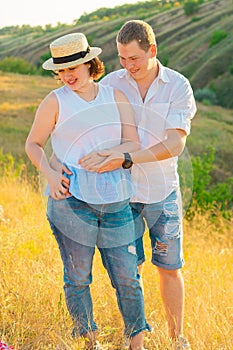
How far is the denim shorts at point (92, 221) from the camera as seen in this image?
3127 millimetres

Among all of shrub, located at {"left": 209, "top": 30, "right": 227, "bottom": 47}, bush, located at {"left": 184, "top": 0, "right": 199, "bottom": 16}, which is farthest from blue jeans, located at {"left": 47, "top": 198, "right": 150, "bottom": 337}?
bush, located at {"left": 184, "top": 0, "right": 199, "bottom": 16}

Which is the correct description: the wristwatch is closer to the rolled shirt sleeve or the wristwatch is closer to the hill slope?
the rolled shirt sleeve

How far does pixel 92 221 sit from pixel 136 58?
930 mm

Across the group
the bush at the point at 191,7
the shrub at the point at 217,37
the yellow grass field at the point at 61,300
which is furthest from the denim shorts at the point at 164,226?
the bush at the point at 191,7

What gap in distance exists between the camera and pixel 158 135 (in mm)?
3484

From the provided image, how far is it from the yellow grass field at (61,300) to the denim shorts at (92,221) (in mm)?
237

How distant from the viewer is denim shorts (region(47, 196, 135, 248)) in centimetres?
313

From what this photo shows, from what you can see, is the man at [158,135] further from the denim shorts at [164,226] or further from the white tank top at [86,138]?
the white tank top at [86,138]

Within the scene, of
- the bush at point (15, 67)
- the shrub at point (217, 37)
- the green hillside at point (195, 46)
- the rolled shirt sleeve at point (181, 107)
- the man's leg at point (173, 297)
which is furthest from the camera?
the bush at point (15, 67)

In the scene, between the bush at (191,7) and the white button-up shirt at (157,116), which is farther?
the bush at (191,7)

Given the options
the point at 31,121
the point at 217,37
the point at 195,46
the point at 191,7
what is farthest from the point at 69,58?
the point at 191,7

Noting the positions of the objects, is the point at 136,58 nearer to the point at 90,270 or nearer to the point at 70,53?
the point at 70,53

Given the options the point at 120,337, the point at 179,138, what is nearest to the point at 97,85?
the point at 179,138

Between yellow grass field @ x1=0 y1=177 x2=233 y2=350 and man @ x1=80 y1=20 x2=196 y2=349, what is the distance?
233 millimetres
